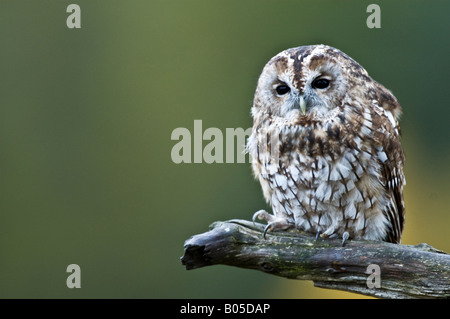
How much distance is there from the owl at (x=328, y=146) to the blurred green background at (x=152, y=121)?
3166mm

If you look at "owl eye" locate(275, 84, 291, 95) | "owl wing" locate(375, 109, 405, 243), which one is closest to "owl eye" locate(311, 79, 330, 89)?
"owl eye" locate(275, 84, 291, 95)

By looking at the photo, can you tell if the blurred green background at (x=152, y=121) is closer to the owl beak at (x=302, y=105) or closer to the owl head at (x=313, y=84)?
the owl head at (x=313, y=84)

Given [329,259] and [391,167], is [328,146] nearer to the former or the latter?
[391,167]

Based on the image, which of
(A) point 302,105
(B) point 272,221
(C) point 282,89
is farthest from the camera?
(B) point 272,221

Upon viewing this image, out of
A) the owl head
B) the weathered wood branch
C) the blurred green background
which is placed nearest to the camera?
the weathered wood branch

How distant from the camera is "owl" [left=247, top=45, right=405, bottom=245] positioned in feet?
10.2

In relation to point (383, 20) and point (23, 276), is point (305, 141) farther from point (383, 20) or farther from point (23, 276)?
point (23, 276)

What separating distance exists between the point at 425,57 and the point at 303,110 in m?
4.05

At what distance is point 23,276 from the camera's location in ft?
23.7

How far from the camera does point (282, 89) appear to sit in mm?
3182

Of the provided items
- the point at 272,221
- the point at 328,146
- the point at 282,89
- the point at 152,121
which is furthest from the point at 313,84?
the point at 152,121

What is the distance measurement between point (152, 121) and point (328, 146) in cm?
436

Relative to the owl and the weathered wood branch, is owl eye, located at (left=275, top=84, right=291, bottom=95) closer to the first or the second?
the owl

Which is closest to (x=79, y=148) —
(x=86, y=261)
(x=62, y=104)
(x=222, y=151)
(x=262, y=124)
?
(x=62, y=104)
